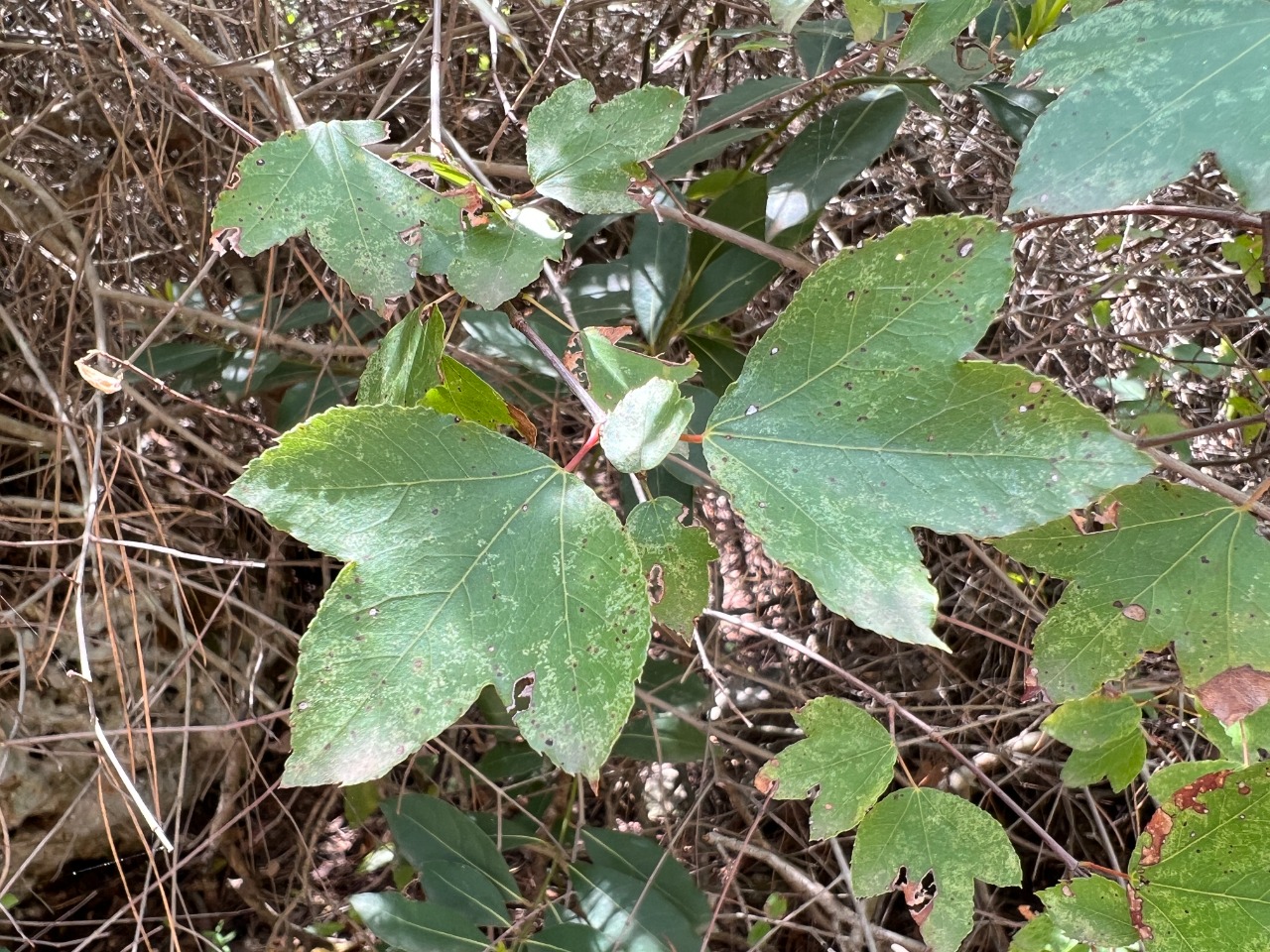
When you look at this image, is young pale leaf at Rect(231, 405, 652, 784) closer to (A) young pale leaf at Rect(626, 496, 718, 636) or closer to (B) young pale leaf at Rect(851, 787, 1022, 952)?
(A) young pale leaf at Rect(626, 496, 718, 636)

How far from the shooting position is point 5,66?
4.54 ft

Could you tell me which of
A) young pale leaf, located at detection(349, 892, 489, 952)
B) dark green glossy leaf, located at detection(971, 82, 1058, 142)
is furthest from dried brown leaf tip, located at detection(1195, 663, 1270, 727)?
young pale leaf, located at detection(349, 892, 489, 952)

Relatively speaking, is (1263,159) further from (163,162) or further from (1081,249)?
(163,162)

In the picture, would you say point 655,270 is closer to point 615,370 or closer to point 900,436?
point 615,370

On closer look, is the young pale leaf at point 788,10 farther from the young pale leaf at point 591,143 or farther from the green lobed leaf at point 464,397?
the green lobed leaf at point 464,397

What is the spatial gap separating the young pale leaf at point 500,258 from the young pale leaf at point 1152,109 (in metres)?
0.30

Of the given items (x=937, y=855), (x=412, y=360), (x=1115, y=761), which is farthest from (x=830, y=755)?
(x=412, y=360)

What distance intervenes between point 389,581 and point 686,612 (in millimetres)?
243

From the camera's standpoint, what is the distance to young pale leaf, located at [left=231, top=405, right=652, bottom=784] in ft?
1.68

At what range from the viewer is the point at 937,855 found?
2.51ft

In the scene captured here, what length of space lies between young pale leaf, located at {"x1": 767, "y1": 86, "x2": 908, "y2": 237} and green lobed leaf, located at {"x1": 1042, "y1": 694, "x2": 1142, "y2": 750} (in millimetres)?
571

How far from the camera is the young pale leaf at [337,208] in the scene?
62 centimetres

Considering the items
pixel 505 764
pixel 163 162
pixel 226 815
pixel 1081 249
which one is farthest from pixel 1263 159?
pixel 226 815

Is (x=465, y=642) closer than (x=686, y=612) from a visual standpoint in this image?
Yes
